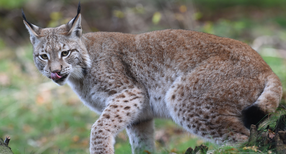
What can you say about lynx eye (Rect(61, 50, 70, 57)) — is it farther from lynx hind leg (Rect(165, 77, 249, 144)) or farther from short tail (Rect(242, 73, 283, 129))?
short tail (Rect(242, 73, 283, 129))

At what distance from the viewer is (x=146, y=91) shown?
4.61 metres

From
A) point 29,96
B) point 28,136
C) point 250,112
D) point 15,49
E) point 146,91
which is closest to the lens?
point 250,112

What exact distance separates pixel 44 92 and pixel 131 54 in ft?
15.9

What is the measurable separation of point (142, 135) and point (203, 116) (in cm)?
142

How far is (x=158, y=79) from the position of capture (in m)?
4.52

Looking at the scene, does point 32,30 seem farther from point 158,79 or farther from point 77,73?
point 158,79

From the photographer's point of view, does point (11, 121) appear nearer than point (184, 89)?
No

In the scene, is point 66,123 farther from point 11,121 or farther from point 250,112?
point 250,112

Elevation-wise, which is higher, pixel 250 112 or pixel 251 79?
pixel 251 79

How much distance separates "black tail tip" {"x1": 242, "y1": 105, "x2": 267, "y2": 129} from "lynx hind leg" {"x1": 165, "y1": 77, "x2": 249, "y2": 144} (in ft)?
0.59

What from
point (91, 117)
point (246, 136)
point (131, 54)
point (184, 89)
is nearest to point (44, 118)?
point (91, 117)

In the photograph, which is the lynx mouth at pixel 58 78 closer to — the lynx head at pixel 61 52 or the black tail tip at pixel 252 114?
the lynx head at pixel 61 52

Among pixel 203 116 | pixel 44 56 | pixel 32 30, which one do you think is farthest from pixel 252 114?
pixel 32 30

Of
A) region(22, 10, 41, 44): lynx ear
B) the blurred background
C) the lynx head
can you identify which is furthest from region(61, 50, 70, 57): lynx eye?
the blurred background
